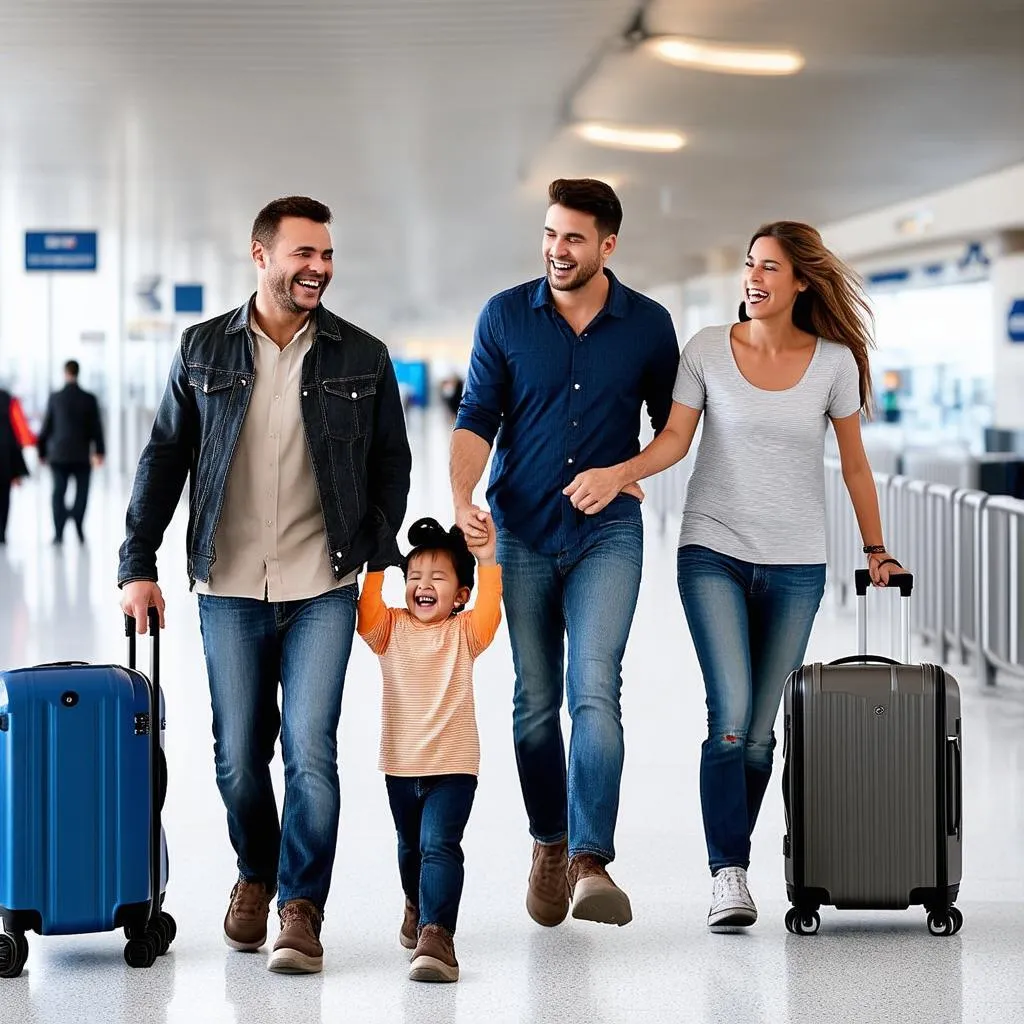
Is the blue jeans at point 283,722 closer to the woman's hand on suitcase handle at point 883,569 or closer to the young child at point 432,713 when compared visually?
the young child at point 432,713

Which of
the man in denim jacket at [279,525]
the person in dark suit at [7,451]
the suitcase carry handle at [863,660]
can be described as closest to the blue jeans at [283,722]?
the man in denim jacket at [279,525]

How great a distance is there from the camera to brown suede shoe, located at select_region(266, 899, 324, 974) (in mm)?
3932

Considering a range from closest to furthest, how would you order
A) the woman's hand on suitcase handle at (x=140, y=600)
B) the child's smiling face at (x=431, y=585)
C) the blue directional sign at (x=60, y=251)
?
the woman's hand on suitcase handle at (x=140, y=600)
the child's smiling face at (x=431, y=585)
the blue directional sign at (x=60, y=251)

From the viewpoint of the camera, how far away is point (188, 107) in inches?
524

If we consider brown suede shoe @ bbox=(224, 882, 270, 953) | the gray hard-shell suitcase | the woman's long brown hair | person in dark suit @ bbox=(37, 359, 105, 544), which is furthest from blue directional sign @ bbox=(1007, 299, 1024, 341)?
brown suede shoe @ bbox=(224, 882, 270, 953)

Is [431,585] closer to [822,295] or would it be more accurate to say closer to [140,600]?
[140,600]

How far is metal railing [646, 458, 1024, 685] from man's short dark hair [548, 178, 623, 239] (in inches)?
114

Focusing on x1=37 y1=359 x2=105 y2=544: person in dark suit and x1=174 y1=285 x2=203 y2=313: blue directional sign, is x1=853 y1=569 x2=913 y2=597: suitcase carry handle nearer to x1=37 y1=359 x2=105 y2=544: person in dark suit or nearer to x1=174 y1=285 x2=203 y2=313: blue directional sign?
x1=37 y1=359 x2=105 y2=544: person in dark suit

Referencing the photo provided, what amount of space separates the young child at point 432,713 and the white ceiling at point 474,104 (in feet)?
20.1

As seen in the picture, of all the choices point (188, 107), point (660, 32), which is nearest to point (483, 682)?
point (660, 32)

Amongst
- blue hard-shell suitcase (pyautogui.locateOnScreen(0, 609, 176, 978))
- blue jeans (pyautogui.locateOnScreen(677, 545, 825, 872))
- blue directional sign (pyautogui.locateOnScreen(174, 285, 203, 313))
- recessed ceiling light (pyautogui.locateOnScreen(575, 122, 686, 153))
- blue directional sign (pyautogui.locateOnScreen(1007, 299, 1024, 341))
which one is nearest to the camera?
blue hard-shell suitcase (pyautogui.locateOnScreen(0, 609, 176, 978))

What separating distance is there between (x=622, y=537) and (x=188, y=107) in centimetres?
996

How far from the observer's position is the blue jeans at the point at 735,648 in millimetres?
4312

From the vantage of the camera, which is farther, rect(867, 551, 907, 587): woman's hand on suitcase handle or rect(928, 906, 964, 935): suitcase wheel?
rect(867, 551, 907, 587): woman's hand on suitcase handle
